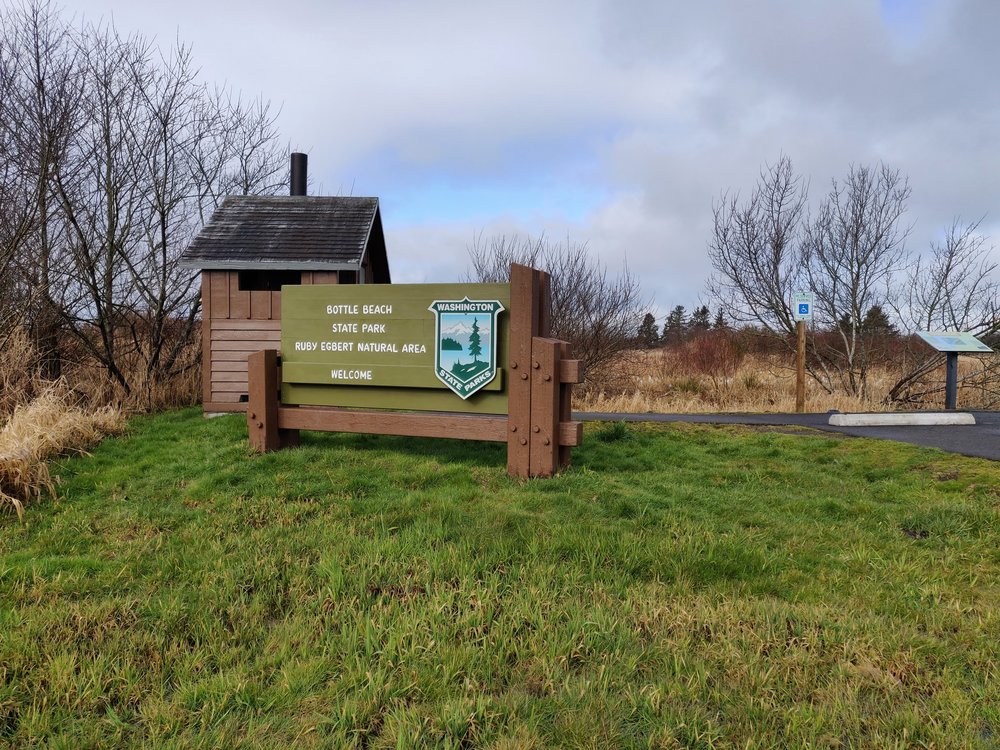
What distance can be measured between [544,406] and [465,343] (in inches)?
41.7

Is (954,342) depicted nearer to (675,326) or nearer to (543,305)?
(543,305)

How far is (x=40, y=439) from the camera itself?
21.5 ft

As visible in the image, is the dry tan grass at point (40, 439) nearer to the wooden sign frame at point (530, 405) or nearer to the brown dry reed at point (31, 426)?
the brown dry reed at point (31, 426)

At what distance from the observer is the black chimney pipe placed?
1352 centimetres

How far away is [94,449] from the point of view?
23.9 feet

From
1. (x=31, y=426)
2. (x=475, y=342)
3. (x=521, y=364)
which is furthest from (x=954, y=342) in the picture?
(x=31, y=426)

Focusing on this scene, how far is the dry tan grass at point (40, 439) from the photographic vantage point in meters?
5.20

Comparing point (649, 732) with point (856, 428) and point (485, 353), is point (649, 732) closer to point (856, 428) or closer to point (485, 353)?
point (485, 353)

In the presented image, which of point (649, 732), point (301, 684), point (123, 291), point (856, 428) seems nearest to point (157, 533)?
point (301, 684)

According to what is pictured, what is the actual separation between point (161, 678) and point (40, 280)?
11.8m

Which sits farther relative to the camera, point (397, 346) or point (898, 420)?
point (898, 420)

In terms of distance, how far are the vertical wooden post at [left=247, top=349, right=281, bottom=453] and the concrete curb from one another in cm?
825

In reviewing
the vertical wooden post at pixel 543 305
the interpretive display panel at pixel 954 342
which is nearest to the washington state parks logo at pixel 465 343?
the vertical wooden post at pixel 543 305

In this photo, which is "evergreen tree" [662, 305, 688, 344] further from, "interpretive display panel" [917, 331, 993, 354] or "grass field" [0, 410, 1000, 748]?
"grass field" [0, 410, 1000, 748]
